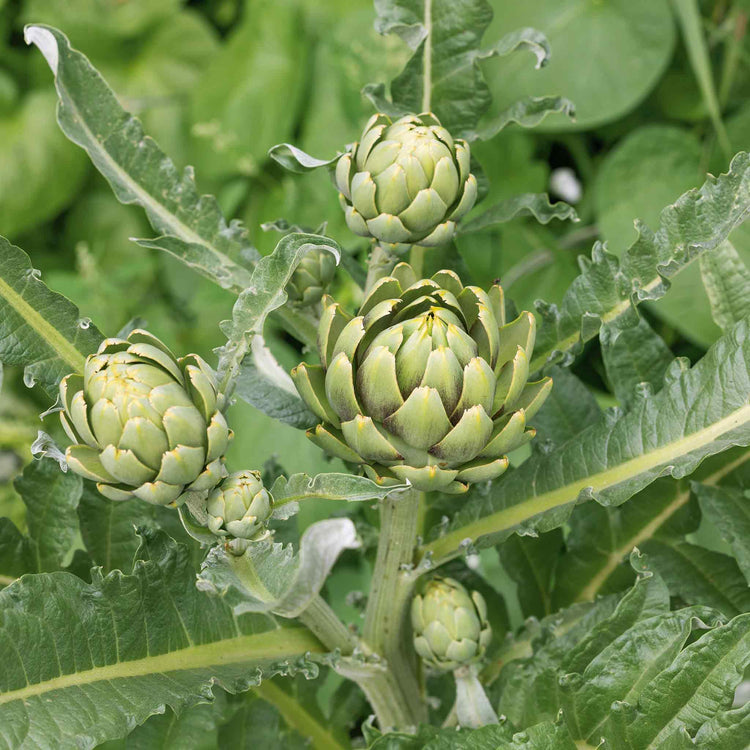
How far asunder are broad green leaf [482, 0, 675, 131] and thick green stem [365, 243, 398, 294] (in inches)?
23.9

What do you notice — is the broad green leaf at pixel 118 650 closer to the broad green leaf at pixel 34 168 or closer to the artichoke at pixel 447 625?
the artichoke at pixel 447 625

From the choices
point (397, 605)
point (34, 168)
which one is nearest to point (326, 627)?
point (397, 605)

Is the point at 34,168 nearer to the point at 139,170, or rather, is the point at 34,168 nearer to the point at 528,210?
the point at 139,170

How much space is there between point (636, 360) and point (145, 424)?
32 cm


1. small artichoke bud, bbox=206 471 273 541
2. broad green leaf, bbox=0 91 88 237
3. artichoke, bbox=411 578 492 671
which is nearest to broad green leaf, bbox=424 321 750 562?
artichoke, bbox=411 578 492 671

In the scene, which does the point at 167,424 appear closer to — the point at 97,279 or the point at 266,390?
the point at 266,390

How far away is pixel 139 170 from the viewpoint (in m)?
0.56

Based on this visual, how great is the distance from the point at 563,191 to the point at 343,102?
0.31 m

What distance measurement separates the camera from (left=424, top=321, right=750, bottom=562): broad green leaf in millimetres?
476

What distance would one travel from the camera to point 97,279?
45.3 inches

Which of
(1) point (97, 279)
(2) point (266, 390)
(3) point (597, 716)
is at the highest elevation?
(2) point (266, 390)

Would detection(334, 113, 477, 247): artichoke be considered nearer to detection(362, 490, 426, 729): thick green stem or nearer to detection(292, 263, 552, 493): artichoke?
detection(292, 263, 552, 493): artichoke

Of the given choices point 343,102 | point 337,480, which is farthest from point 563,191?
point 337,480

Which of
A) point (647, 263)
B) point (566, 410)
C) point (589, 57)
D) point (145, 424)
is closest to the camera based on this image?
point (145, 424)
